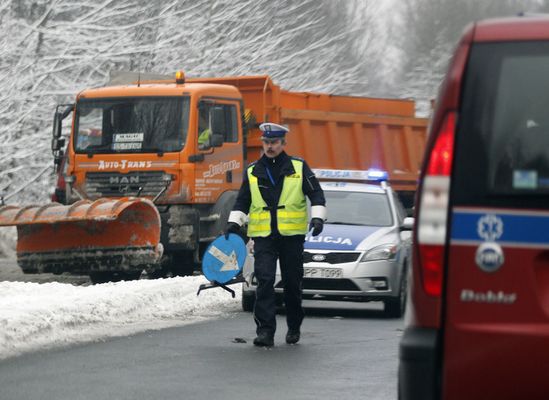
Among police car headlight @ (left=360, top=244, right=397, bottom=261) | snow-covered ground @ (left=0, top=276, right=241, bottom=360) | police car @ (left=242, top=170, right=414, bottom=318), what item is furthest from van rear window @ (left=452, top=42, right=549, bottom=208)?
police car headlight @ (left=360, top=244, right=397, bottom=261)

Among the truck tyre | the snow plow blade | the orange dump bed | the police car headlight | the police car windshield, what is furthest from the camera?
the orange dump bed

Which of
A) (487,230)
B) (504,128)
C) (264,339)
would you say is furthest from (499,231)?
(264,339)

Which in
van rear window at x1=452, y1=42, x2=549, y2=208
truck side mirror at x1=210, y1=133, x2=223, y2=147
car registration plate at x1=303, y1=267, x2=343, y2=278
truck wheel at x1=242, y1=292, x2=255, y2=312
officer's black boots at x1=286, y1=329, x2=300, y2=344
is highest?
van rear window at x1=452, y1=42, x2=549, y2=208

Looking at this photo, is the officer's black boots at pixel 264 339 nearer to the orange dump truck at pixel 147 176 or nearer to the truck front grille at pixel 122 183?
the orange dump truck at pixel 147 176

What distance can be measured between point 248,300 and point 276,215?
3.69 meters

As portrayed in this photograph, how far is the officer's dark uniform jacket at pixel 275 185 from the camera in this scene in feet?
39.0

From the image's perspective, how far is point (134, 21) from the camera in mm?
42812

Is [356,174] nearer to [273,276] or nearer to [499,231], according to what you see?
[273,276]

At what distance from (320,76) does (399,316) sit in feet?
87.2

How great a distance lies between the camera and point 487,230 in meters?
5.04

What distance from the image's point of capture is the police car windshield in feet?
53.6

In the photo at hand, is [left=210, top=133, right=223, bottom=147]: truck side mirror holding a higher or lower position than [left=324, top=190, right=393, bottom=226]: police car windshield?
higher

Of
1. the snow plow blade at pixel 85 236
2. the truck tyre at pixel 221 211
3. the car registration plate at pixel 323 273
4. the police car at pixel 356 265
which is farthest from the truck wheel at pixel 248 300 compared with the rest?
the truck tyre at pixel 221 211

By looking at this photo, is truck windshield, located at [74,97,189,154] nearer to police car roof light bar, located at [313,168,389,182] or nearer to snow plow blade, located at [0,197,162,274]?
snow plow blade, located at [0,197,162,274]
